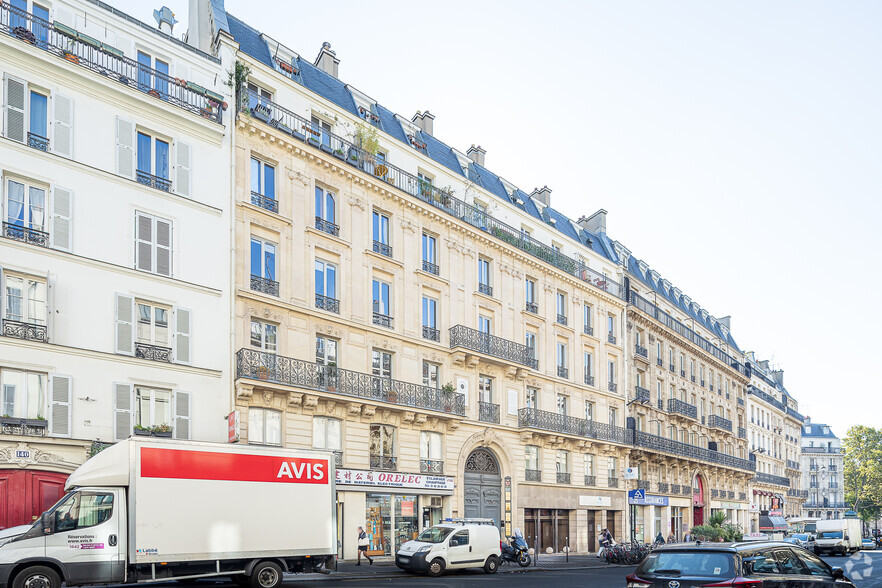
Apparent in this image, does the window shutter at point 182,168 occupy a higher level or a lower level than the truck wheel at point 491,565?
higher

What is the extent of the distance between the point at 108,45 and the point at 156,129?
8.53 ft

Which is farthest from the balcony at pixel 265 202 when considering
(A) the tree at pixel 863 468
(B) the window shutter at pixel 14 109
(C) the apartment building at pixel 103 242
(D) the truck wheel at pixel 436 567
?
(A) the tree at pixel 863 468

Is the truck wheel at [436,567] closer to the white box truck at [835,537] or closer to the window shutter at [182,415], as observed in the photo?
the window shutter at [182,415]

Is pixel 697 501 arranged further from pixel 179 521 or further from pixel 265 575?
pixel 179 521

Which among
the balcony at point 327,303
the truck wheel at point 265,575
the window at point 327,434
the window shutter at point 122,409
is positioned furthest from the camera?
the balcony at point 327,303

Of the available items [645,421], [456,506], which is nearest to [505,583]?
[456,506]

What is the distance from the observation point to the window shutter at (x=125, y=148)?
2348cm

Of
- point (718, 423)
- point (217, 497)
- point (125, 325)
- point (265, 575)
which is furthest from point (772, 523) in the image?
point (217, 497)

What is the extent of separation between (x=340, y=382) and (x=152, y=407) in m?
6.80

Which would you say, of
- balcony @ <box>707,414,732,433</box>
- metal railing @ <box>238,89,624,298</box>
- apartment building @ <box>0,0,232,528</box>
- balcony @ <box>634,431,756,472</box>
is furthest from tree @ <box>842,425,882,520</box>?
apartment building @ <box>0,0,232,528</box>

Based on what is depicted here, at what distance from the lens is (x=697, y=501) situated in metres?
56.0

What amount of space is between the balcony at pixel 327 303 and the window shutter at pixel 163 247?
227 inches

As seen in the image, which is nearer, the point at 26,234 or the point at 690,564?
the point at 690,564

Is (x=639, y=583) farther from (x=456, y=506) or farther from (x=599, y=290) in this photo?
(x=599, y=290)
